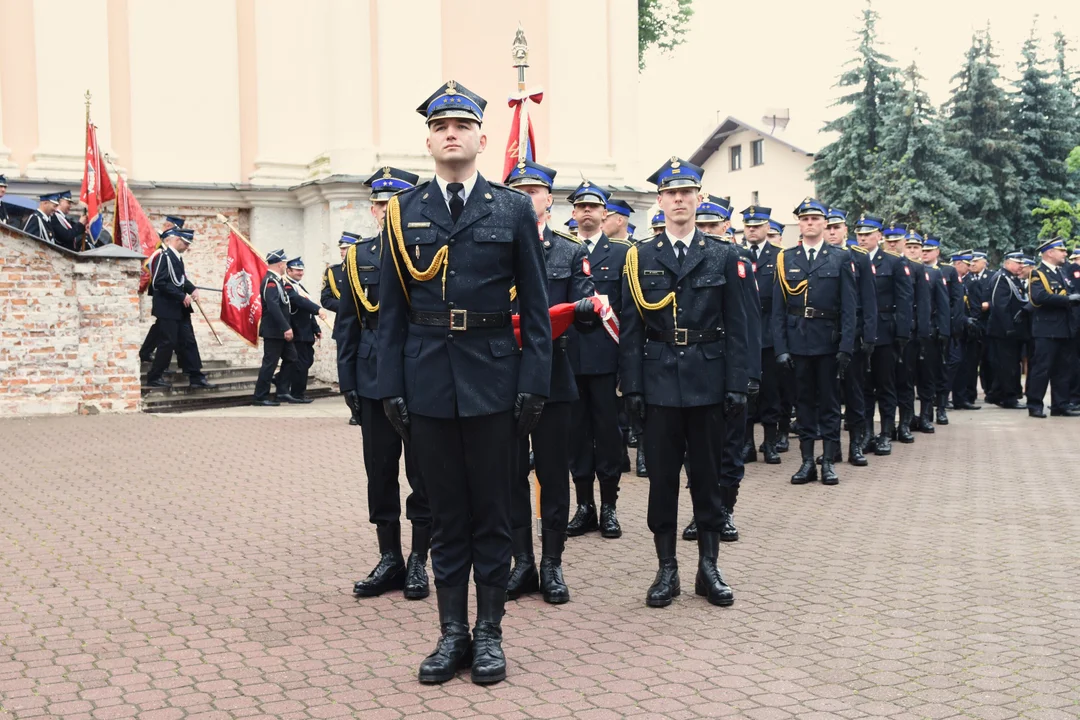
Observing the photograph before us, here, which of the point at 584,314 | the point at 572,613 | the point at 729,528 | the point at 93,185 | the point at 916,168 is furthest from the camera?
the point at 916,168

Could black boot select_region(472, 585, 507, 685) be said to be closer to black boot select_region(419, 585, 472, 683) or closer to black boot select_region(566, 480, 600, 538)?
black boot select_region(419, 585, 472, 683)

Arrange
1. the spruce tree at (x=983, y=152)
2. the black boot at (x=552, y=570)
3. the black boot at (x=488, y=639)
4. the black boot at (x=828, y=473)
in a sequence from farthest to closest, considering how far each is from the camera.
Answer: the spruce tree at (x=983, y=152) → the black boot at (x=828, y=473) → the black boot at (x=552, y=570) → the black boot at (x=488, y=639)

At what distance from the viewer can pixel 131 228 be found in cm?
1582

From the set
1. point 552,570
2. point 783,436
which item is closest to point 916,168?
point 783,436

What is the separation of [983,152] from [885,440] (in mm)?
25237

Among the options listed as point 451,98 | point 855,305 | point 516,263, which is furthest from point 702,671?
point 855,305

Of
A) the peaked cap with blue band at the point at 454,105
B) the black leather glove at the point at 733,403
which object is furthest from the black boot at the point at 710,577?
the peaked cap with blue band at the point at 454,105

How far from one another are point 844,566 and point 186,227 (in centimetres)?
1459

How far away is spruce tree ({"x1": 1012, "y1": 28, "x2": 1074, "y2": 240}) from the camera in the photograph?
33250 millimetres

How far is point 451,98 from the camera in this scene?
15.0ft

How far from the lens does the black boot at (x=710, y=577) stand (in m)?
5.66

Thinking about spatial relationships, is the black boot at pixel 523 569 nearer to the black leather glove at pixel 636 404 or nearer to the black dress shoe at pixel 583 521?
the black leather glove at pixel 636 404

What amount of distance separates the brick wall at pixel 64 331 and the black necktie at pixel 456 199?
404 inches

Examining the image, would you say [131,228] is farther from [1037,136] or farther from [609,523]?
[1037,136]
